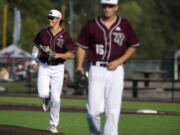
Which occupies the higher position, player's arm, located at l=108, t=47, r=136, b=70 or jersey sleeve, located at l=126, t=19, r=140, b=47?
jersey sleeve, located at l=126, t=19, r=140, b=47

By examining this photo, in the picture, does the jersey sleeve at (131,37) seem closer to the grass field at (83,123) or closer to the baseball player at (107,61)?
the baseball player at (107,61)

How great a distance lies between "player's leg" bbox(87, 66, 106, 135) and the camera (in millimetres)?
11461

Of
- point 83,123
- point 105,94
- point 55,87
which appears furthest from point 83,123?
point 105,94

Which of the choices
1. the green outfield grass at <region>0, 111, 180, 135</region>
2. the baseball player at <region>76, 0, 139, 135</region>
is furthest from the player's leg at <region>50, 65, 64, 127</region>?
the baseball player at <region>76, 0, 139, 135</region>

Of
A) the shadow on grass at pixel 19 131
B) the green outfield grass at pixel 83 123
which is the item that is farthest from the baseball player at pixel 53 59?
the green outfield grass at pixel 83 123

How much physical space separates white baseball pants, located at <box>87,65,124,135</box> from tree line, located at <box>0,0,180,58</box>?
219ft

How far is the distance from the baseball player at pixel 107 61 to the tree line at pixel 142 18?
6664cm

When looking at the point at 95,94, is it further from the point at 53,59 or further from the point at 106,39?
the point at 53,59

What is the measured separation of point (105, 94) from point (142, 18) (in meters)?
97.7

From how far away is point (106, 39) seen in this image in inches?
453

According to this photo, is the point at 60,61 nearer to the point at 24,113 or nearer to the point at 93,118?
the point at 93,118

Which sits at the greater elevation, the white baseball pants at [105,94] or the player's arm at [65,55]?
the player's arm at [65,55]

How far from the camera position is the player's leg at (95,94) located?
1146 centimetres

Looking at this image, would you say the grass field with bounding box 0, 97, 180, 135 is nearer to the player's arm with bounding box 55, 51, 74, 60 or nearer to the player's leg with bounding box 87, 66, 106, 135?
the player's arm with bounding box 55, 51, 74, 60
